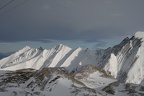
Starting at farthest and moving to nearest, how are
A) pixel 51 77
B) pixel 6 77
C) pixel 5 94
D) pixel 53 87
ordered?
1. pixel 6 77
2. pixel 51 77
3. pixel 53 87
4. pixel 5 94

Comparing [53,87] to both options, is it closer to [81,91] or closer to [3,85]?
[81,91]

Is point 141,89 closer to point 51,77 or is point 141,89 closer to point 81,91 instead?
point 81,91

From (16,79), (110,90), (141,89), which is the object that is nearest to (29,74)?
(16,79)

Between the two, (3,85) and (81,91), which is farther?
(3,85)

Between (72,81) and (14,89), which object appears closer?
(14,89)

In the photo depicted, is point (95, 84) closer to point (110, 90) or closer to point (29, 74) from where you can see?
point (110, 90)

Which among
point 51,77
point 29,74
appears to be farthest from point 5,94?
point 29,74

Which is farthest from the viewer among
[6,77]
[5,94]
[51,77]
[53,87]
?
[6,77]

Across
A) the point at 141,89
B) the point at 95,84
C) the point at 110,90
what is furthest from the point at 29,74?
the point at 141,89

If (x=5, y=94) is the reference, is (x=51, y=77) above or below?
above
